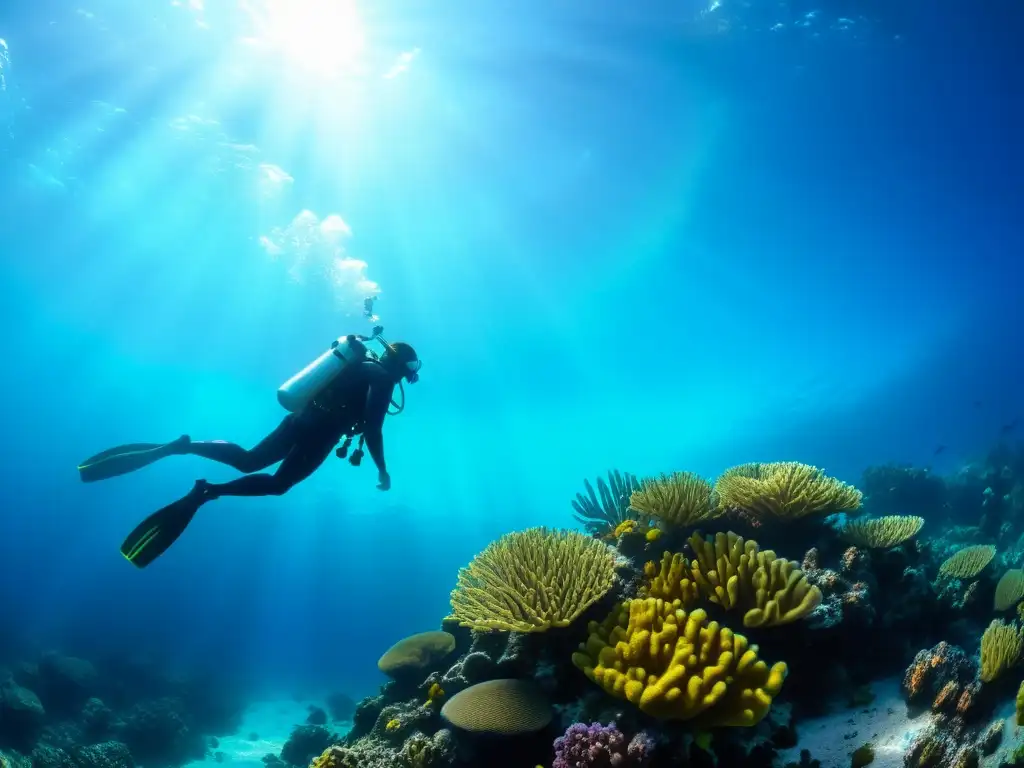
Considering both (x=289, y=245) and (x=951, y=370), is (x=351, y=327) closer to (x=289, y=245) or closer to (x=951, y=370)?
(x=289, y=245)

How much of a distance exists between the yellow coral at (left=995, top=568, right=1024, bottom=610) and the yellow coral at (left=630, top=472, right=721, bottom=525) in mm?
2740

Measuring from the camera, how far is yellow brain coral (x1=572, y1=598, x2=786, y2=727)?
2.78 m

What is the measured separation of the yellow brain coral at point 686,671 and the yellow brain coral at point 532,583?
0.45 metres

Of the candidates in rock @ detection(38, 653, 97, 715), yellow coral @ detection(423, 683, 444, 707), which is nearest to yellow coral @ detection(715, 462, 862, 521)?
yellow coral @ detection(423, 683, 444, 707)

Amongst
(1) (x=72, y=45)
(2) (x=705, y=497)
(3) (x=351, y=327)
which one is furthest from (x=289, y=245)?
(2) (x=705, y=497)

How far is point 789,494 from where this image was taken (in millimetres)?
4855

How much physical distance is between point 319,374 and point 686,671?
5.89 m

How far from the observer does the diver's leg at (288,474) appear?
6.02 metres

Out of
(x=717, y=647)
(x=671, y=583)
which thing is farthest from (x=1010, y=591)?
(x=717, y=647)

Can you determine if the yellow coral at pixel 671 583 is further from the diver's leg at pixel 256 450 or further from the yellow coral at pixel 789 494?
the diver's leg at pixel 256 450

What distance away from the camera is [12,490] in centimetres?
6575

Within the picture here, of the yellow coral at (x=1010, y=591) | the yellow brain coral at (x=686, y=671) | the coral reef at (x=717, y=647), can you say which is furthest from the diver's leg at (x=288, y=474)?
the yellow coral at (x=1010, y=591)

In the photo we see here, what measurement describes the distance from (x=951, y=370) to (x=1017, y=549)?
211 feet

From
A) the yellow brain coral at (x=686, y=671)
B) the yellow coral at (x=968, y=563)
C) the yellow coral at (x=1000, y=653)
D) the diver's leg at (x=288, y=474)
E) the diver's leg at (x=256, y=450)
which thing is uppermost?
the diver's leg at (x=256, y=450)
